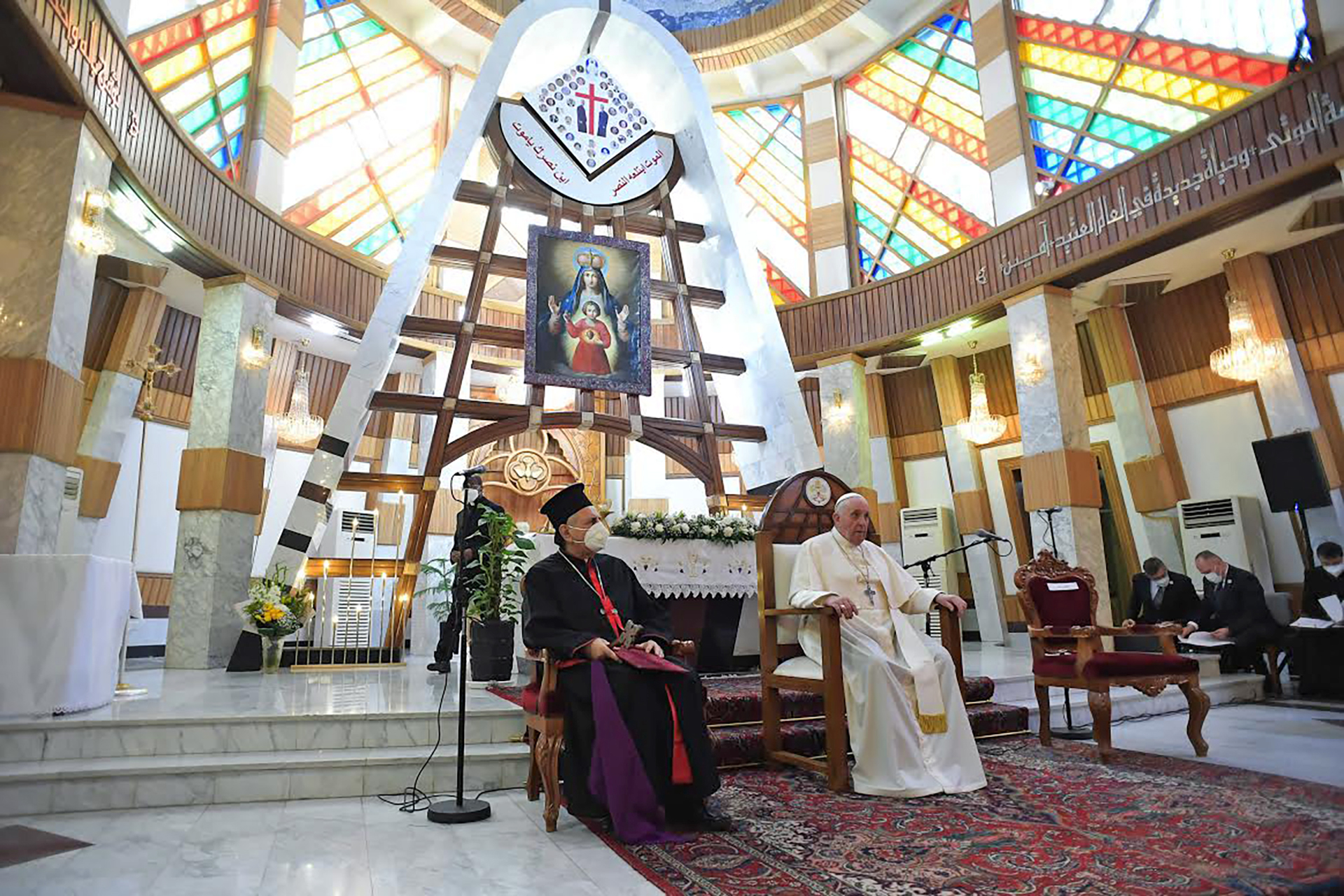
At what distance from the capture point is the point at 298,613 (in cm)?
632

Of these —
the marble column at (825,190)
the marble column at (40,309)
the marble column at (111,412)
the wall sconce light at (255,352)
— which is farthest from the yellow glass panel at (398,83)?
the marble column at (40,309)

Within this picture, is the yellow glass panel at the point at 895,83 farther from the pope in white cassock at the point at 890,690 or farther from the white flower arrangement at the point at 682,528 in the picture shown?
the pope in white cassock at the point at 890,690

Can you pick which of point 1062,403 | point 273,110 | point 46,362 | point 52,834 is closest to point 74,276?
point 46,362

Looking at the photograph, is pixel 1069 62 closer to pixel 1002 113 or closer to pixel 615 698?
pixel 1002 113

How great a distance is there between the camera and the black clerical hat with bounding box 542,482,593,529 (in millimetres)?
3592

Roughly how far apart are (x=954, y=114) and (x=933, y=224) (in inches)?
55.8

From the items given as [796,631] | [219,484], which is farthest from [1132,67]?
[219,484]

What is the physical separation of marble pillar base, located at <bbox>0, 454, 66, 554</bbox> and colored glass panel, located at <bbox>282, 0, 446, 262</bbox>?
17.9 ft

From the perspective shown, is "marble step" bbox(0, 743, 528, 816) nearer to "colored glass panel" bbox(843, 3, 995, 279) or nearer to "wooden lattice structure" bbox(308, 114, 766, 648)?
"wooden lattice structure" bbox(308, 114, 766, 648)

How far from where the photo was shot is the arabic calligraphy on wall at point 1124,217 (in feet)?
20.4

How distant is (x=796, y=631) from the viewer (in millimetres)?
3990

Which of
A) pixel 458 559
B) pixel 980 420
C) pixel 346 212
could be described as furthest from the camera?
pixel 346 212

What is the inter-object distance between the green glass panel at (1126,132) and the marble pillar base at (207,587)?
9399 millimetres

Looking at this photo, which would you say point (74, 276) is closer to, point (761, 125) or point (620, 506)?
point (620, 506)
